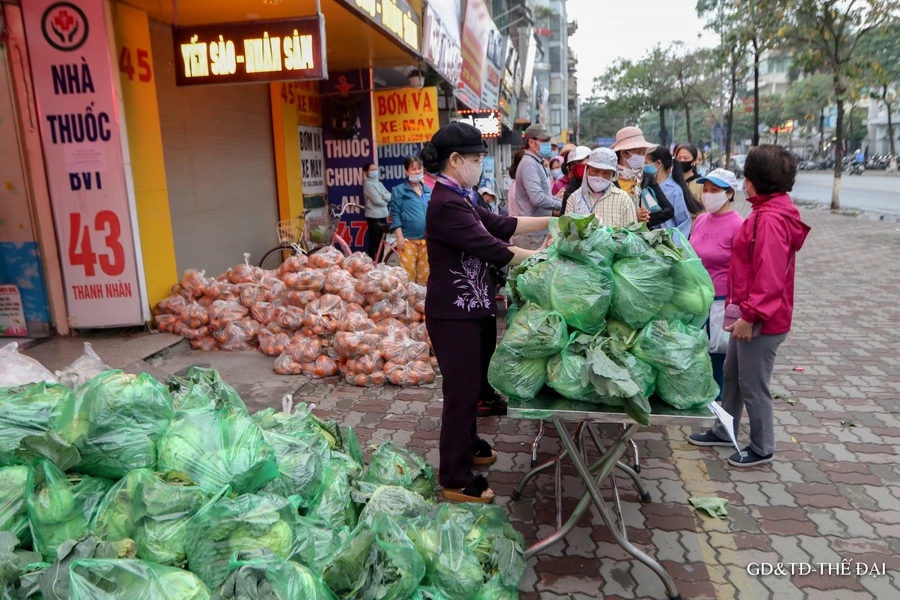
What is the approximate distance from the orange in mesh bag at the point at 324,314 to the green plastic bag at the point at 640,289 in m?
3.64

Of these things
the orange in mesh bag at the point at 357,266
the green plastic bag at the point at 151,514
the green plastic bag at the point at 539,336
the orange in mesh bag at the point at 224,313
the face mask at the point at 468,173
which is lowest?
the orange in mesh bag at the point at 224,313

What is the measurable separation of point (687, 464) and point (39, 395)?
3645 mm

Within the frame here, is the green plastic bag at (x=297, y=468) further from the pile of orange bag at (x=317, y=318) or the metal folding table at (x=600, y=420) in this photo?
the pile of orange bag at (x=317, y=318)

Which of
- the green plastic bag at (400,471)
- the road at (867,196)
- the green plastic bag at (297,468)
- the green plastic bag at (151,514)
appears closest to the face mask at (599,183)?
the green plastic bag at (400,471)

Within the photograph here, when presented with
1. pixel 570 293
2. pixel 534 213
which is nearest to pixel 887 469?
pixel 570 293

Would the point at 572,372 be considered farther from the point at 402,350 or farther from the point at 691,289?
the point at 402,350

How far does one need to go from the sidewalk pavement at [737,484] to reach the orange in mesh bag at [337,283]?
96 cm

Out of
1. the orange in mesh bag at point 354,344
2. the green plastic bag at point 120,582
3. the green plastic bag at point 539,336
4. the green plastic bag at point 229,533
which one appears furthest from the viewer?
the orange in mesh bag at point 354,344

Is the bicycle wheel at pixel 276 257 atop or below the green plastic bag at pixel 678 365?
below

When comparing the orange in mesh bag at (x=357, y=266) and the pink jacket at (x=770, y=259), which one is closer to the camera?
the pink jacket at (x=770, y=259)

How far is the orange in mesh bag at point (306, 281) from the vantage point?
6449 mm

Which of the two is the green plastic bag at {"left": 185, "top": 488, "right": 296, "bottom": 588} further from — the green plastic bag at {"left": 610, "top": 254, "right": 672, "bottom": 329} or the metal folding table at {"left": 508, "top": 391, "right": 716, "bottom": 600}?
the green plastic bag at {"left": 610, "top": 254, "right": 672, "bottom": 329}

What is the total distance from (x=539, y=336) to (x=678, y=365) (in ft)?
2.00

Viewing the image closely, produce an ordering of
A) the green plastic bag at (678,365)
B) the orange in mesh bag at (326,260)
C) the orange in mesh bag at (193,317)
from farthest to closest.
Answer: the orange in mesh bag at (326,260) < the orange in mesh bag at (193,317) < the green plastic bag at (678,365)
